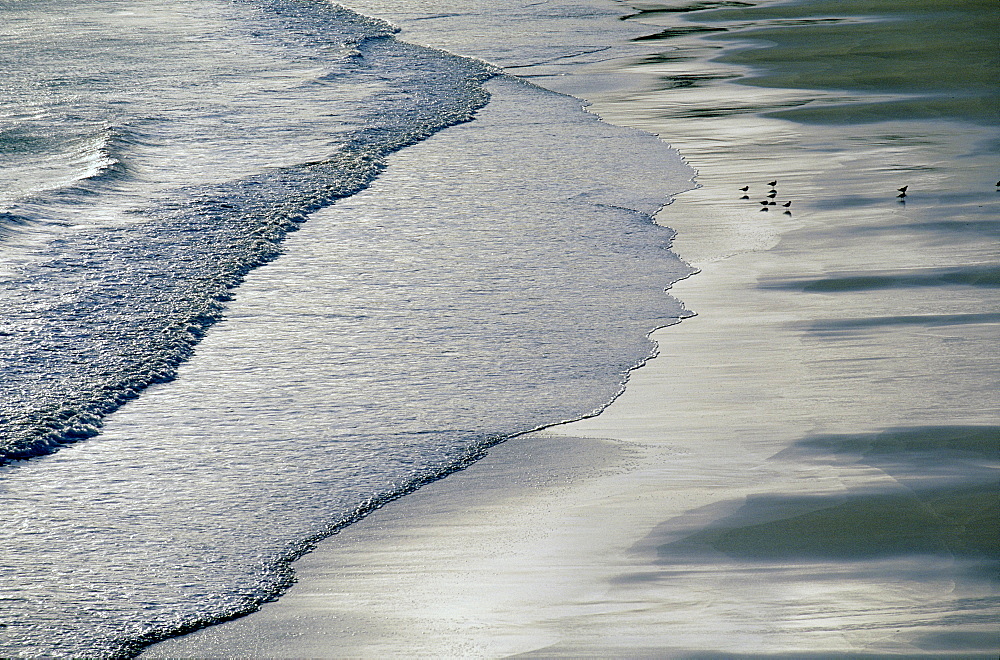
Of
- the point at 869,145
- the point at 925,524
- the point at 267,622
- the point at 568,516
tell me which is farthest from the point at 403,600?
the point at 869,145

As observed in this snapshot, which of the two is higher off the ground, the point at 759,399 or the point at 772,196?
the point at 772,196

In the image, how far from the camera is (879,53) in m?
11.9

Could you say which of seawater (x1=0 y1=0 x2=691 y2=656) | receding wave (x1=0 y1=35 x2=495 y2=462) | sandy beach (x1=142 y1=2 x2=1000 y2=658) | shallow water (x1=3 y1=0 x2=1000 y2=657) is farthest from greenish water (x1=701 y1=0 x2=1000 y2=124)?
sandy beach (x1=142 y1=2 x2=1000 y2=658)

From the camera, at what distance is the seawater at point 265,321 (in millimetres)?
3246

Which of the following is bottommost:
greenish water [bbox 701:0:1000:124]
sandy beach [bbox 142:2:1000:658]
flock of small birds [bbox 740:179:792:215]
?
sandy beach [bbox 142:2:1000:658]

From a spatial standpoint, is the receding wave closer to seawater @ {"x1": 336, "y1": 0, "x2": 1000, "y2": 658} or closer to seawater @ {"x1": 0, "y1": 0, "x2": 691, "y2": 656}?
seawater @ {"x1": 0, "y1": 0, "x2": 691, "y2": 656}

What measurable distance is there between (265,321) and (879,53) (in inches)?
349

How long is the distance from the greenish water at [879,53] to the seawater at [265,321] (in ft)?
7.49

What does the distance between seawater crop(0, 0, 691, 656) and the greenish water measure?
89.9 inches

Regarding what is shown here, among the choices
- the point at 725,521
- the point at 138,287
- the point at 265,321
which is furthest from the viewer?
the point at 138,287

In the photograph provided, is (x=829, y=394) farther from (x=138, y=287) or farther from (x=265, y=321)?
(x=138, y=287)

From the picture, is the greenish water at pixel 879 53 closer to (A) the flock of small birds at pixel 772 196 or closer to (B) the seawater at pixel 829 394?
(B) the seawater at pixel 829 394

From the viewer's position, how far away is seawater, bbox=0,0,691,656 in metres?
3.25

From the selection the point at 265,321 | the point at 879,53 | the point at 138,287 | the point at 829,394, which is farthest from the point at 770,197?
the point at 879,53
